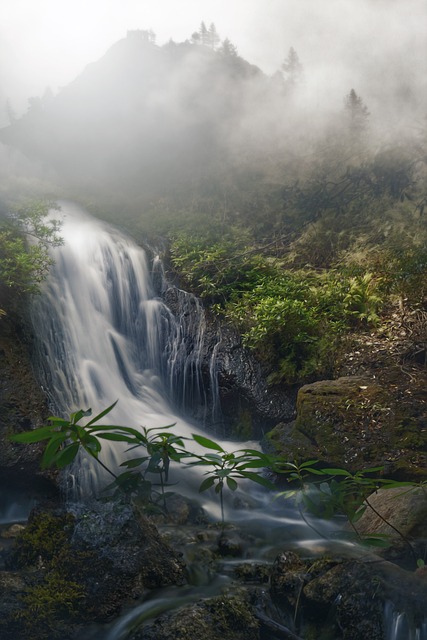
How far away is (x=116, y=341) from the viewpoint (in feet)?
28.8

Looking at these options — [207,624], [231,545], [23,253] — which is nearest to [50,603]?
[207,624]

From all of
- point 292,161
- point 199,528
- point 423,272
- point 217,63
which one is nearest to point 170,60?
point 217,63

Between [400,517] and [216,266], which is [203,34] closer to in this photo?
[216,266]

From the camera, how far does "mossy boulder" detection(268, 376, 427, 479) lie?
215 inches

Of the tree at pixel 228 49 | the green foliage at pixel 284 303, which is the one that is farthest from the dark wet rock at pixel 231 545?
the tree at pixel 228 49

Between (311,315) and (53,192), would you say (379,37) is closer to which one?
(53,192)

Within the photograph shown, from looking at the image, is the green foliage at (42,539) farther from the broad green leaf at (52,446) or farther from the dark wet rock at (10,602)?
the broad green leaf at (52,446)

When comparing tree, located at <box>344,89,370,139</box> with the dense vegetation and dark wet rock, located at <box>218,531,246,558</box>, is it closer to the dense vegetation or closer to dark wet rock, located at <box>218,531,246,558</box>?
the dense vegetation

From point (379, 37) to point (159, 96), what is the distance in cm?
1172

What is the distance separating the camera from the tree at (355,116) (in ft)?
54.4

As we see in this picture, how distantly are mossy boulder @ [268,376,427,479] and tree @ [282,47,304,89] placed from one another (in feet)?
65.0

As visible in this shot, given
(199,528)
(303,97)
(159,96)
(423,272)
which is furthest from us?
(159,96)

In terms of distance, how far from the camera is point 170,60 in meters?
25.9

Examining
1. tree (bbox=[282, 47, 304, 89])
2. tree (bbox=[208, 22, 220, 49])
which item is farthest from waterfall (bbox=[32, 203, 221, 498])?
tree (bbox=[208, 22, 220, 49])
